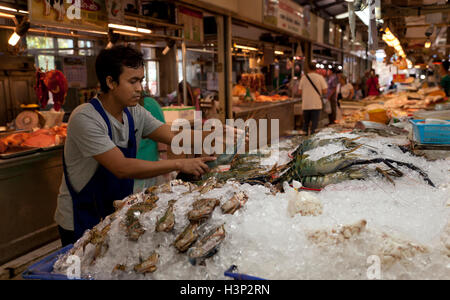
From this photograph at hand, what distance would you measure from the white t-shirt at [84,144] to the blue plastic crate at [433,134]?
1957 mm

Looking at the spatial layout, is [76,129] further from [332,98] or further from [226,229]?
[332,98]

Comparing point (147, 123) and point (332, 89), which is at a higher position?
point (332, 89)

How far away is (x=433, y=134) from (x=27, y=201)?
3.74 metres

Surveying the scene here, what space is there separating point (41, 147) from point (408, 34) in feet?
51.6

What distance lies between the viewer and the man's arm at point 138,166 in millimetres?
2141

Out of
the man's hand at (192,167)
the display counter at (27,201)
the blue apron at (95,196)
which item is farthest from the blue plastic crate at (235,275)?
the display counter at (27,201)

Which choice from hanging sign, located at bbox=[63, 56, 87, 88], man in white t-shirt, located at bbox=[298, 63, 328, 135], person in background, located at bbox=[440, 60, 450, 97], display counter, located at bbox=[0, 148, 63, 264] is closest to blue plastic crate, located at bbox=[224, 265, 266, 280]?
display counter, located at bbox=[0, 148, 63, 264]

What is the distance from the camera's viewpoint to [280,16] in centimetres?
939

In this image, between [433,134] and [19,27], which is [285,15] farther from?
[433,134]

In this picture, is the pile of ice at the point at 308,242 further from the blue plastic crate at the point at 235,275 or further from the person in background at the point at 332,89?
the person in background at the point at 332,89

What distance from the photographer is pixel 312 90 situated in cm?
862

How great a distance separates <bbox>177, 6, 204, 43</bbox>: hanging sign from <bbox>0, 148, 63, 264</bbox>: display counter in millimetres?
3080

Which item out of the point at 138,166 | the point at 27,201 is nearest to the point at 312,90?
the point at 27,201
